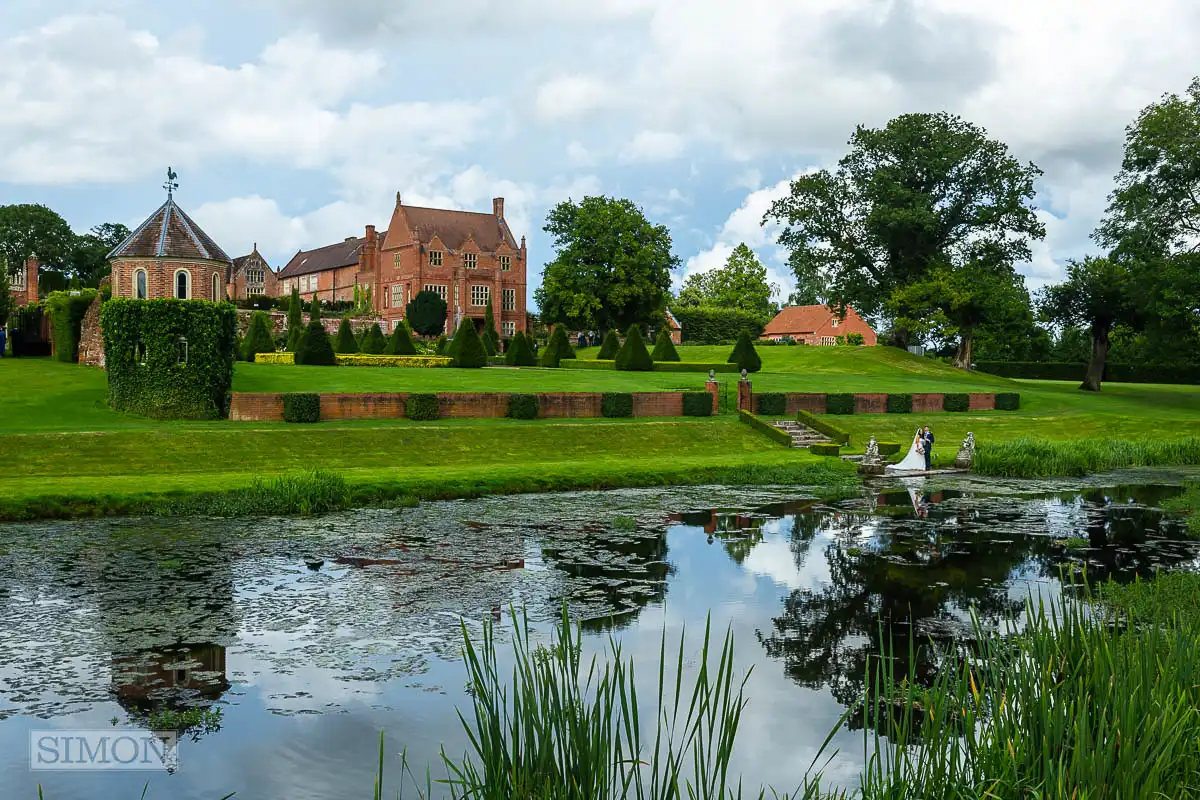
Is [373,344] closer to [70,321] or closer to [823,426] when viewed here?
[70,321]

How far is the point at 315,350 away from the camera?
159 feet

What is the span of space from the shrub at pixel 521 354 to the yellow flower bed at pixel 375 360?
6.45 metres

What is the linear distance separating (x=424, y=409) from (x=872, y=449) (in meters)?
14.5

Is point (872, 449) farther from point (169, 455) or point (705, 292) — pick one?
point (705, 292)

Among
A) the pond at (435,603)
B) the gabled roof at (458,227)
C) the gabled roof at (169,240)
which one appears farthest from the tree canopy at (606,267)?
the pond at (435,603)

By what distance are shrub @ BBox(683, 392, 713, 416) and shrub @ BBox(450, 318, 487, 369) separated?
46.2ft

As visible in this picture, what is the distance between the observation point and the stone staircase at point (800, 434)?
36.0 metres

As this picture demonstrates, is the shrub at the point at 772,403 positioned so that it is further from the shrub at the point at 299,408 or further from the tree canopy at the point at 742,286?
the tree canopy at the point at 742,286

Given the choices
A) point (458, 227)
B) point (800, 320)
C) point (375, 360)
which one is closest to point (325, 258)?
point (458, 227)

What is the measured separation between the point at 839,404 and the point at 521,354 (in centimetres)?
2095

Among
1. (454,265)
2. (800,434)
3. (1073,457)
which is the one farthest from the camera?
(454,265)

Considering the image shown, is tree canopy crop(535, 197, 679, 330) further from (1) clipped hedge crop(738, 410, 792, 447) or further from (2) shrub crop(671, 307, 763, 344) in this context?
(1) clipped hedge crop(738, 410, 792, 447)

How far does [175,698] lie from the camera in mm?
10250

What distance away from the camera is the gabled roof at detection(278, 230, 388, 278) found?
113375 mm
